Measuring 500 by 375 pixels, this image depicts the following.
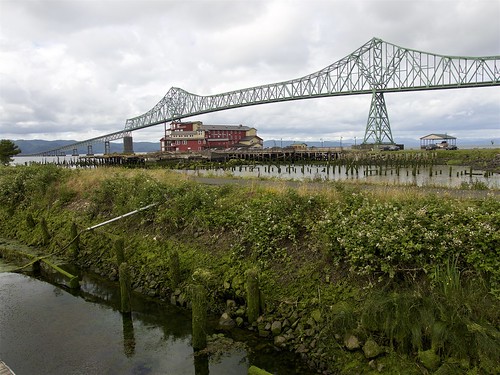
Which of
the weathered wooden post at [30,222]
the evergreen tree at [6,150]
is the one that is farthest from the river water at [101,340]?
the evergreen tree at [6,150]

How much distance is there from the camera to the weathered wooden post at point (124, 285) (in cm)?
907

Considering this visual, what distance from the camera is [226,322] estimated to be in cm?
849

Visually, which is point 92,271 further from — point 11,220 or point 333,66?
point 333,66

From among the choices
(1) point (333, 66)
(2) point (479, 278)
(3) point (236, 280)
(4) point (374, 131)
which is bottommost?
(3) point (236, 280)

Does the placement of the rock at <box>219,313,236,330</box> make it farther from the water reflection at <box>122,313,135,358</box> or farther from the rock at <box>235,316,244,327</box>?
the water reflection at <box>122,313,135,358</box>

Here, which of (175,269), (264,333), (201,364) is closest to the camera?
(201,364)

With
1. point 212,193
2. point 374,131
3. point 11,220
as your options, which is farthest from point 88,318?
point 374,131

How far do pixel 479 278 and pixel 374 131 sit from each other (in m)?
73.7

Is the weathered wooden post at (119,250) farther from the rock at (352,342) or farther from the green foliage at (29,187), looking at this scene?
the green foliage at (29,187)

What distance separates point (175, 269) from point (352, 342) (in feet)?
17.2

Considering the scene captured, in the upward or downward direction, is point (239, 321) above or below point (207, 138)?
below

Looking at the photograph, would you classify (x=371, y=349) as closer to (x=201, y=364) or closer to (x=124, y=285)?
(x=201, y=364)

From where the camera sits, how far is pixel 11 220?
18609 millimetres

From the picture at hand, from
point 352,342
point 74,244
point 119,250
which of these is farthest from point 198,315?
point 74,244
